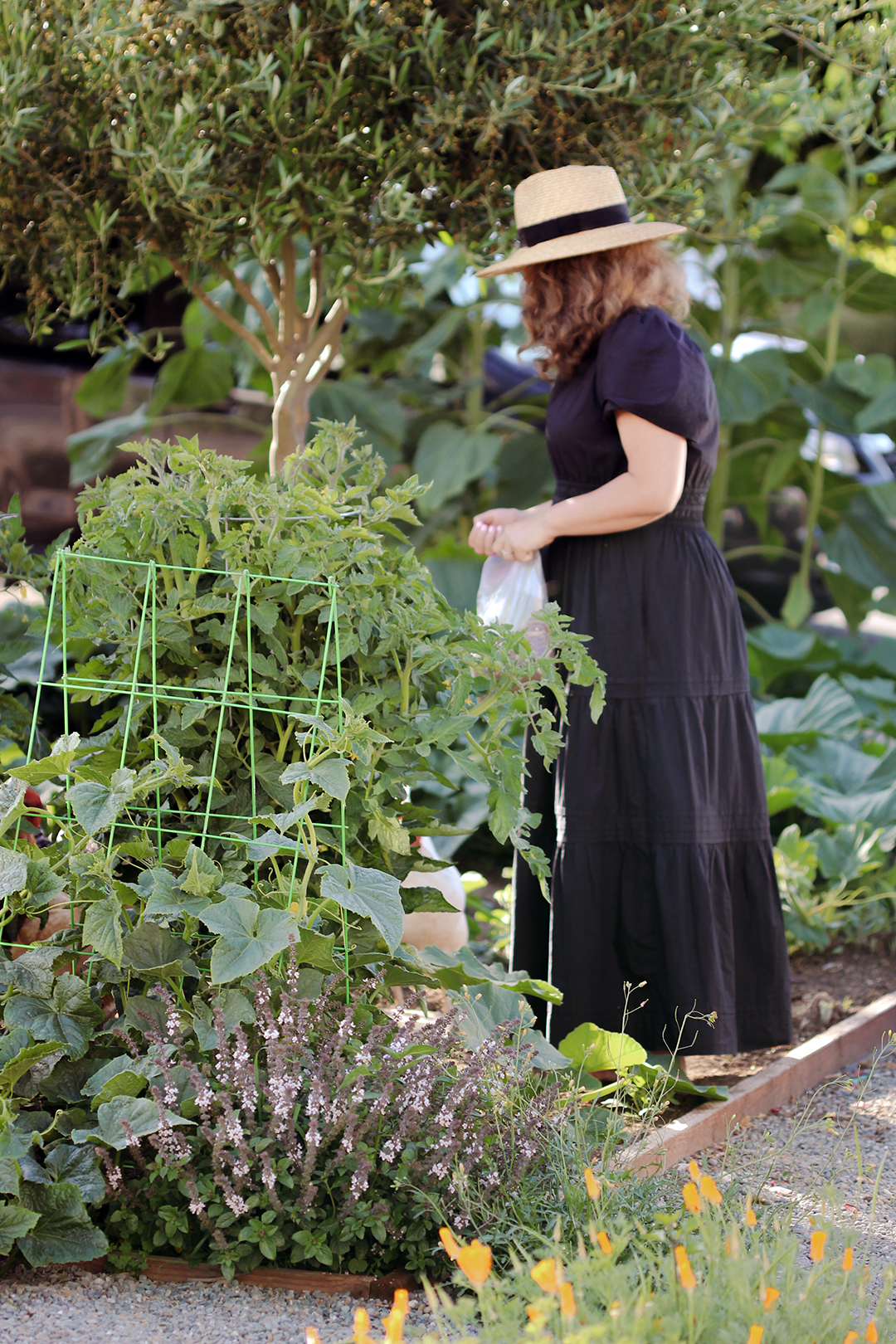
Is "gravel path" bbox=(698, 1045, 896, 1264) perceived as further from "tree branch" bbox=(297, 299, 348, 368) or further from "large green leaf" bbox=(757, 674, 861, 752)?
"tree branch" bbox=(297, 299, 348, 368)

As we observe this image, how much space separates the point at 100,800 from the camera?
1547mm

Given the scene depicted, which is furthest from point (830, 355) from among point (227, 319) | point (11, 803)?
point (11, 803)

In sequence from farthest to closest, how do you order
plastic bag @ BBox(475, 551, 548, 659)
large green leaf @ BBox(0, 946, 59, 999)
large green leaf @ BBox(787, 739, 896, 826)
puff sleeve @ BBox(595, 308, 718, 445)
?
large green leaf @ BBox(787, 739, 896, 826) → plastic bag @ BBox(475, 551, 548, 659) → puff sleeve @ BBox(595, 308, 718, 445) → large green leaf @ BBox(0, 946, 59, 999)

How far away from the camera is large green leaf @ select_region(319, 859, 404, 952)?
4.81 feet

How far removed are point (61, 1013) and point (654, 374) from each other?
1.32 metres

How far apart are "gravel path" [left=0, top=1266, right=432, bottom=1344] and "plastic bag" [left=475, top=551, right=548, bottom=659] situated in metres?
1.07

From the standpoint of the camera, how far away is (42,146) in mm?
2258

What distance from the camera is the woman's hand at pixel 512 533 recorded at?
6.89 feet

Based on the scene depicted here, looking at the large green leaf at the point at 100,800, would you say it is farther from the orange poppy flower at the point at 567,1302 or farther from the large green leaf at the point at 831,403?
the large green leaf at the point at 831,403

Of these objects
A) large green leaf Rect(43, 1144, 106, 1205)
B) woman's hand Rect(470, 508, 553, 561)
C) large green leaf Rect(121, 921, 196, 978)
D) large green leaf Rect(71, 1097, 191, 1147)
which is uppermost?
woman's hand Rect(470, 508, 553, 561)

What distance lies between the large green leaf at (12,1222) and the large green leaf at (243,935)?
0.31m

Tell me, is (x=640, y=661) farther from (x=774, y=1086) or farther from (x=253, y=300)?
(x=253, y=300)

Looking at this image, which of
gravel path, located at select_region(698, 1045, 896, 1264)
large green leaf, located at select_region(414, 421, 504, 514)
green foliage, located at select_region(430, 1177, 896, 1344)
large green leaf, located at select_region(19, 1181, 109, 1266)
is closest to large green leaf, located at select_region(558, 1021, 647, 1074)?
gravel path, located at select_region(698, 1045, 896, 1264)

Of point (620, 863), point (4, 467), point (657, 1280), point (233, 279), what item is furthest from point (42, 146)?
point (4, 467)
